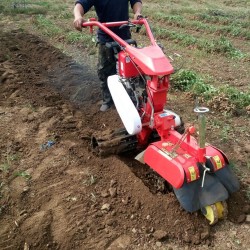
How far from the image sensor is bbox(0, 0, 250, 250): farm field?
10.6 feet

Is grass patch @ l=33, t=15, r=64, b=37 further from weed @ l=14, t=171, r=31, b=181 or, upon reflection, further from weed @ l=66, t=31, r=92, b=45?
weed @ l=14, t=171, r=31, b=181

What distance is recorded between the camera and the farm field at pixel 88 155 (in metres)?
3.23

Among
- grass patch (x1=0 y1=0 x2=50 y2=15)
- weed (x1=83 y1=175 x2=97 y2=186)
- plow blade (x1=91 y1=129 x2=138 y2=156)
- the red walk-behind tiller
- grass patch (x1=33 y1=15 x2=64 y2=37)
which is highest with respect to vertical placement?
the red walk-behind tiller

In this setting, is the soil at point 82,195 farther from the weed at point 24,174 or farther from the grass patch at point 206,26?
the grass patch at point 206,26

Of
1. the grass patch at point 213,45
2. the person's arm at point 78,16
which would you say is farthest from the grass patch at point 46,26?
the person's arm at point 78,16

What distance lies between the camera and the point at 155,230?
10.6 feet

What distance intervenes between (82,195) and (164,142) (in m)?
0.96

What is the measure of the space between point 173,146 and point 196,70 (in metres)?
3.90

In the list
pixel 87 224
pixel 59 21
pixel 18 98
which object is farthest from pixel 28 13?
pixel 87 224

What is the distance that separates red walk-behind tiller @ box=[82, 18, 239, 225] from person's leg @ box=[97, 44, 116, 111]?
0.97 m

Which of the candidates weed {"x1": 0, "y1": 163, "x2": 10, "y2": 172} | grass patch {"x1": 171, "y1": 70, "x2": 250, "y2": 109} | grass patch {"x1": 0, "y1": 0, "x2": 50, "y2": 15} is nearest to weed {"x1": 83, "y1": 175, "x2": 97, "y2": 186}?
weed {"x1": 0, "y1": 163, "x2": 10, "y2": 172}

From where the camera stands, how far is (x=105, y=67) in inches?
204

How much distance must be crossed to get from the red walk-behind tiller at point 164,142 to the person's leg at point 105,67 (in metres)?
0.97

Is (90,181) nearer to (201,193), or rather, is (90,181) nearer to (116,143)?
(116,143)
